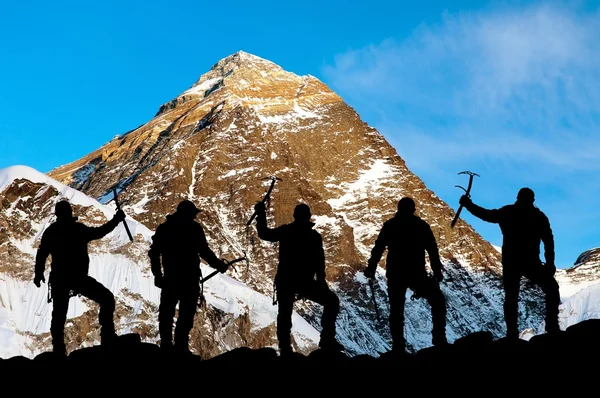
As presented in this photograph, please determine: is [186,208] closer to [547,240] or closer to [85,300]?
[547,240]

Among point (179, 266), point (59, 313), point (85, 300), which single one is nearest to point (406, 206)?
point (179, 266)

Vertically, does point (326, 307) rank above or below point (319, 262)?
below

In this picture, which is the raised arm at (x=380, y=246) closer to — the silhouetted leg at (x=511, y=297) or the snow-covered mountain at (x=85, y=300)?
the silhouetted leg at (x=511, y=297)

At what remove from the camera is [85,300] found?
118 metres

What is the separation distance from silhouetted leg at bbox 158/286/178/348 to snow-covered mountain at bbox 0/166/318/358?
87896 mm

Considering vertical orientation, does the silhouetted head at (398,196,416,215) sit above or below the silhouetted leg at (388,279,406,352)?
above

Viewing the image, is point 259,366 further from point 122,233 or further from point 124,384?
point 122,233

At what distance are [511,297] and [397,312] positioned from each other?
2.23m

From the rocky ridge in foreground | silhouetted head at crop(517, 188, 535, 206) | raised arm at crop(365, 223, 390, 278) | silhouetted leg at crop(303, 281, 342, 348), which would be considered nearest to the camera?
the rocky ridge in foreground

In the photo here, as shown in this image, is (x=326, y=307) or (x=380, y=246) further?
(x=380, y=246)

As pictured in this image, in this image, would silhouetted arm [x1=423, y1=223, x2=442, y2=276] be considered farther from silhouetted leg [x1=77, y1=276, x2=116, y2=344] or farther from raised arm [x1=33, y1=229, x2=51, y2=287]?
raised arm [x1=33, y1=229, x2=51, y2=287]

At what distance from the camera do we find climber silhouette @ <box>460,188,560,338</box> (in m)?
18.1

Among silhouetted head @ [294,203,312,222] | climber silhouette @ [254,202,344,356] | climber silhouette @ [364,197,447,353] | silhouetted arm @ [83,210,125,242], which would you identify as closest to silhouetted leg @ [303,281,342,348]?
climber silhouette @ [254,202,344,356]

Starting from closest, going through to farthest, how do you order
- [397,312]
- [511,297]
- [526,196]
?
[526,196]
[397,312]
[511,297]
